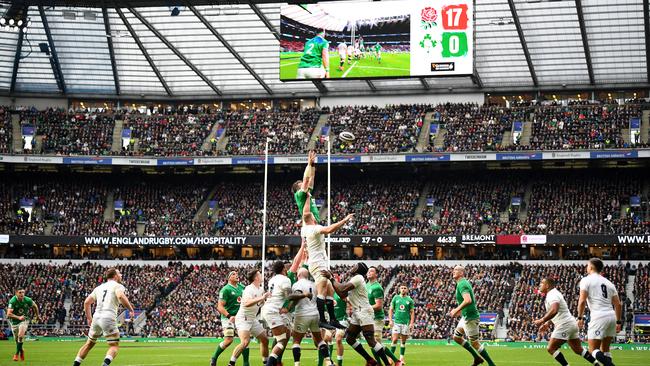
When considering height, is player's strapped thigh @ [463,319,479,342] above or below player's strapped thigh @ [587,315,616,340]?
below

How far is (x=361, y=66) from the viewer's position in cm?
6144

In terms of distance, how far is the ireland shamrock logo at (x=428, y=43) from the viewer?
193ft

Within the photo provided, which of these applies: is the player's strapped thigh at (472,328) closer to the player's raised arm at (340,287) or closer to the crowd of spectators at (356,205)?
the player's raised arm at (340,287)

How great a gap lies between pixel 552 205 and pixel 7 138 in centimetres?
→ 4455

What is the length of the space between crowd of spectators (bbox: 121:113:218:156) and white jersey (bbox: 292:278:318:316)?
53858 mm

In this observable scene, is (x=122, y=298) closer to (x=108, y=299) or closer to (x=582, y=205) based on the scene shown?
(x=108, y=299)

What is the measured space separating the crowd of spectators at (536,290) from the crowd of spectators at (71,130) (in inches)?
1405

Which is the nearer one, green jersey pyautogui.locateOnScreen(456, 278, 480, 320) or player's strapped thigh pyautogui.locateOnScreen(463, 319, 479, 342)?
green jersey pyautogui.locateOnScreen(456, 278, 480, 320)


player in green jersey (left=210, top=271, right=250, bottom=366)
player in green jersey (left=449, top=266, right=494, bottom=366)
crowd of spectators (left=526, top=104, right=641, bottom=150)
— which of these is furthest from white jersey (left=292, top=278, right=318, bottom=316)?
crowd of spectators (left=526, top=104, right=641, bottom=150)

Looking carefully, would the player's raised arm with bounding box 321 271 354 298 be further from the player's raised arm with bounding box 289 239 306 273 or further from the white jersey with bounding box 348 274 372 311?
the player's raised arm with bounding box 289 239 306 273

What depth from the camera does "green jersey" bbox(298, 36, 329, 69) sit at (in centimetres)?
6178

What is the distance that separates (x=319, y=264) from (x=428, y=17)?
137 feet

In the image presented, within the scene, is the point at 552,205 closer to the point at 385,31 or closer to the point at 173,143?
Answer: the point at 385,31

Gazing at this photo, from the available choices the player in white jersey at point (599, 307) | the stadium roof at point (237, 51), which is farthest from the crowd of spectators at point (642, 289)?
the player in white jersey at point (599, 307)
